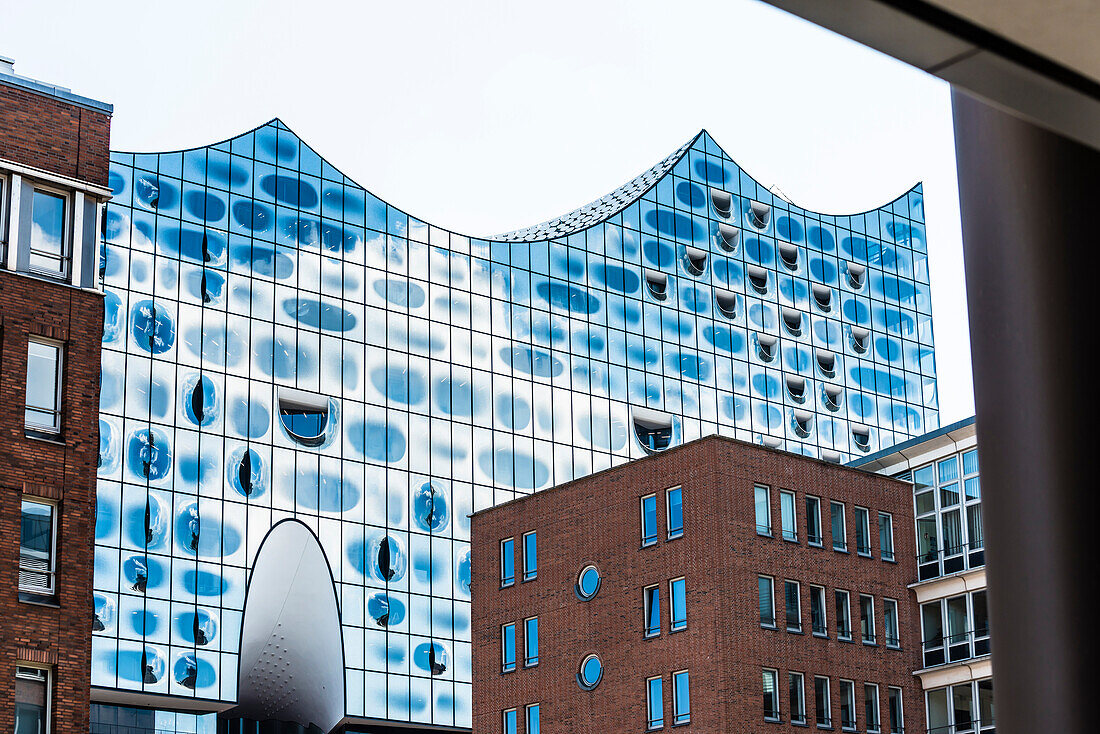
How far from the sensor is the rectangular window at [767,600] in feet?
172

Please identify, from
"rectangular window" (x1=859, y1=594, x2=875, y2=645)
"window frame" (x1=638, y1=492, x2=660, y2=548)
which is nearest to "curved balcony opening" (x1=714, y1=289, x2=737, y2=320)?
"rectangular window" (x1=859, y1=594, x2=875, y2=645)

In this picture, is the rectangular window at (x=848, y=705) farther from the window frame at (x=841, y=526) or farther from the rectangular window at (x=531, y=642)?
the rectangular window at (x=531, y=642)

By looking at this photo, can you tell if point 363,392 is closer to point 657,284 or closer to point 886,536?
point 657,284

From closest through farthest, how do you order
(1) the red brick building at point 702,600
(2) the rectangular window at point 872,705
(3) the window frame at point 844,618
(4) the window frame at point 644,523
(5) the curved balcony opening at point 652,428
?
(1) the red brick building at point 702,600
(4) the window frame at point 644,523
(3) the window frame at point 844,618
(2) the rectangular window at point 872,705
(5) the curved balcony opening at point 652,428

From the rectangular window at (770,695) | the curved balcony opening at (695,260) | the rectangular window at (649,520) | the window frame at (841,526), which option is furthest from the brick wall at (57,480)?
the curved balcony opening at (695,260)

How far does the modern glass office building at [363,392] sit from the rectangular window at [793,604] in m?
21.4

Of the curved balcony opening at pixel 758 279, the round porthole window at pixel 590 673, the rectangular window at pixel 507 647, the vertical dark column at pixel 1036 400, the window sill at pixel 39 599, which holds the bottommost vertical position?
the vertical dark column at pixel 1036 400

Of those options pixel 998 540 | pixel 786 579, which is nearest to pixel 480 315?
pixel 786 579

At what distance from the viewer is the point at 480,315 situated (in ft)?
257

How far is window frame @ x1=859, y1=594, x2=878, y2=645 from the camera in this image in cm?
5578

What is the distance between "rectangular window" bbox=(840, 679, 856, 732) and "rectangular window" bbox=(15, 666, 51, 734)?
2974 centimetres

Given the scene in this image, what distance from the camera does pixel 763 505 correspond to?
53.8 meters

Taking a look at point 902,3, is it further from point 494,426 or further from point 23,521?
point 494,426

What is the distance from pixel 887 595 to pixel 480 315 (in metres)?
27.9
